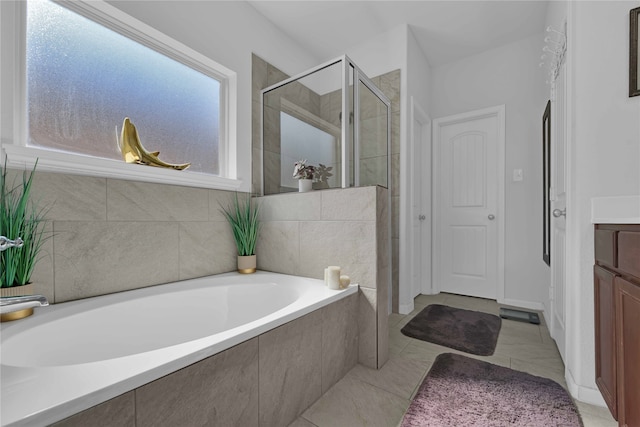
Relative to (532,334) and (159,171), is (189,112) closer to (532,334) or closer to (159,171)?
(159,171)

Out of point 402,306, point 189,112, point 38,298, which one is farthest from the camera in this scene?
point 402,306

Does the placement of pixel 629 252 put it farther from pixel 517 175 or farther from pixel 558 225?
pixel 517 175

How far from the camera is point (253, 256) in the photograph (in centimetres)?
202

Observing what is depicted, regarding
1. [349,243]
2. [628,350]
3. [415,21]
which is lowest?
[628,350]

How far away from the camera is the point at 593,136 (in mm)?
1275

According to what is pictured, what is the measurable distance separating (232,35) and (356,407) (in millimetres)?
2501

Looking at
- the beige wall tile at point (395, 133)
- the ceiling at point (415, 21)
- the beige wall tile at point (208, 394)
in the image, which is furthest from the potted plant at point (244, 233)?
the ceiling at point (415, 21)

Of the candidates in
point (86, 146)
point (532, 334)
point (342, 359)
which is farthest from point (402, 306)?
point (86, 146)

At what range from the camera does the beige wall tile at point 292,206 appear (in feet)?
5.90

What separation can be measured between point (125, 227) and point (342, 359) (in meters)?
1.36

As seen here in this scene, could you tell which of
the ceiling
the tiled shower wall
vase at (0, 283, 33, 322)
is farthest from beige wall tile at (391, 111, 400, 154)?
vase at (0, 283, 33, 322)

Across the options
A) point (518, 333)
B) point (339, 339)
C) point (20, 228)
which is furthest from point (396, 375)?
point (20, 228)

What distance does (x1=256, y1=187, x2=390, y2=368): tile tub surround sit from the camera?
1.56 m

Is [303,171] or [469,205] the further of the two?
[469,205]
